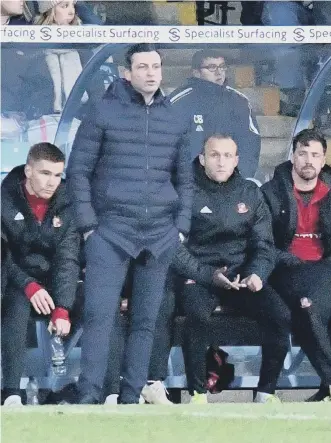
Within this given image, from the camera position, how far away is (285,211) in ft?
21.3

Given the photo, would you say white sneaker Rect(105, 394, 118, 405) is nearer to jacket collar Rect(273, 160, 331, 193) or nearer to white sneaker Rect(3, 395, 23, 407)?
Answer: white sneaker Rect(3, 395, 23, 407)

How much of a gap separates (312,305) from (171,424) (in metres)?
→ 0.92

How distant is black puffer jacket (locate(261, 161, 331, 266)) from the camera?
21.2ft

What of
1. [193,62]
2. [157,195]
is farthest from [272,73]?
[157,195]

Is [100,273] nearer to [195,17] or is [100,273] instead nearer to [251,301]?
[251,301]

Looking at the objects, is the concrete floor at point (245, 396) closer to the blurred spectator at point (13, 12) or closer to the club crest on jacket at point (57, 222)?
the club crest on jacket at point (57, 222)

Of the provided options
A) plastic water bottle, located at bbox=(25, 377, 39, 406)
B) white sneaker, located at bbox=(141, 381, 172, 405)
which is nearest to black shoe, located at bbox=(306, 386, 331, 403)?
white sneaker, located at bbox=(141, 381, 172, 405)

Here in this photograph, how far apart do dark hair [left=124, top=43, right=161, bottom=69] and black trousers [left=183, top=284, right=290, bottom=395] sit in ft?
3.66

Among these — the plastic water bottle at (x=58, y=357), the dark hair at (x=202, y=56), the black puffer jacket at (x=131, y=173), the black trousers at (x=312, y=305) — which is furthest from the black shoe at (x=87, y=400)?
the dark hair at (x=202, y=56)

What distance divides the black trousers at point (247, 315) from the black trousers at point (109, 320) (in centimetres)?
19

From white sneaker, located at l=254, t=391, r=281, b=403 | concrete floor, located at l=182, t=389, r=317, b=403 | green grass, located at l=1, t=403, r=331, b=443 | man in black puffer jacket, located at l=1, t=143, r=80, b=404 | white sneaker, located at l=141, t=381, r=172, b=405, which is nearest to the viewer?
green grass, located at l=1, t=403, r=331, b=443

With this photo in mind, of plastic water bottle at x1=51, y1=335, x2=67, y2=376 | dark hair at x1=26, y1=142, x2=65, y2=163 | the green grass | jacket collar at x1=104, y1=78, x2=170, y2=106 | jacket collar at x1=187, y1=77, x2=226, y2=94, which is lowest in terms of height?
the green grass

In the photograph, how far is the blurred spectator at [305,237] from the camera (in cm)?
643

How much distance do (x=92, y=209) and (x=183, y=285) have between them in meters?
0.58
